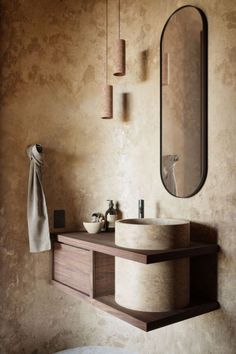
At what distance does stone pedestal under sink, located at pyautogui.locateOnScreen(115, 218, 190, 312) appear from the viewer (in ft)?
6.11

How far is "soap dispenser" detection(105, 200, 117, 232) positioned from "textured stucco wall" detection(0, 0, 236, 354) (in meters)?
0.07

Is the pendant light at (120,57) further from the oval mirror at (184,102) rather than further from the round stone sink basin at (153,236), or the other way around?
the round stone sink basin at (153,236)

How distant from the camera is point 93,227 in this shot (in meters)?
2.53

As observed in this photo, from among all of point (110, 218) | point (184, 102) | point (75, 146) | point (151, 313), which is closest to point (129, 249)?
point (151, 313)

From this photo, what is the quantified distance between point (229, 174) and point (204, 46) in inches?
29.5

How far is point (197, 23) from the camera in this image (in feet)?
7.04

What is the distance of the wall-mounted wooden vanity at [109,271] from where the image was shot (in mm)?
1810

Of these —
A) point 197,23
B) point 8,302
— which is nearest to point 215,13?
point 197,23

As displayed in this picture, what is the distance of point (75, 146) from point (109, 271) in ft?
3.21

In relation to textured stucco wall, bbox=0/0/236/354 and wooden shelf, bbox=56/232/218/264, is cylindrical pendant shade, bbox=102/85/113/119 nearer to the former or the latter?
textured stucco wall, bbox=0/0/236/354

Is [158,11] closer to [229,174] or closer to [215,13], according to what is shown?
[215,13]

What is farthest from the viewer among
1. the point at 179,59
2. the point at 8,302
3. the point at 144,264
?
the point at 8,302

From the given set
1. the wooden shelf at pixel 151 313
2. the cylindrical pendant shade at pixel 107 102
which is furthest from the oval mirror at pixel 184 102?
the wooden shelf at pixel 151 313

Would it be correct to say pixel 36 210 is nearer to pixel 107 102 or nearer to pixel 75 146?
pixel 75 146
